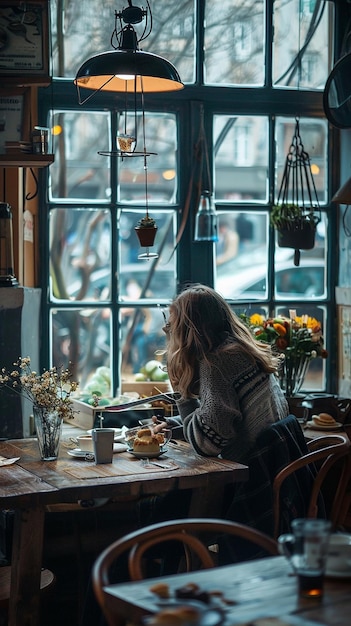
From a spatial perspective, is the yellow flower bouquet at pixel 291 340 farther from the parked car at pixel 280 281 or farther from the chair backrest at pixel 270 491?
the chair backrest at pixel 270 491

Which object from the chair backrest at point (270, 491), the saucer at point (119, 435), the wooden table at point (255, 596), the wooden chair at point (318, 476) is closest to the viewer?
the wooden table at point (255, 596)

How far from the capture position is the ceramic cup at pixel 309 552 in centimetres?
197

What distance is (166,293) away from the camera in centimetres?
483

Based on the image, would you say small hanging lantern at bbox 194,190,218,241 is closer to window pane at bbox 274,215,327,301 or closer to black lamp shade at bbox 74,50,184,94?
window pane at bbox 274,215,327,301

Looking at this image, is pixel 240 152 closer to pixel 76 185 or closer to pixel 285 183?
pixel 285 183

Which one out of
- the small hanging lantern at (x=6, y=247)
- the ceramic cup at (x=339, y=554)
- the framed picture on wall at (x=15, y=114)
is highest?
the framed picture on wall at (x=15, y=114)

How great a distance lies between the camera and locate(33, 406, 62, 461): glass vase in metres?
3.51

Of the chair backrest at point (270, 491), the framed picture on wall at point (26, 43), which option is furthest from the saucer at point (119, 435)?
the framed picture on wall at point (26, 43)

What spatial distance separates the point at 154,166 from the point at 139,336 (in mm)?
811

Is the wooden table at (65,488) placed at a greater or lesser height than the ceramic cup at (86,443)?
lesser

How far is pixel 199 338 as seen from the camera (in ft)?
11.8

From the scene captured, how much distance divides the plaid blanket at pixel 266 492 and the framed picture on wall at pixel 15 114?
1678mm

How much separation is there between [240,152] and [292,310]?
808mm

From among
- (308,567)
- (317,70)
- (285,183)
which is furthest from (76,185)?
(308,567)
